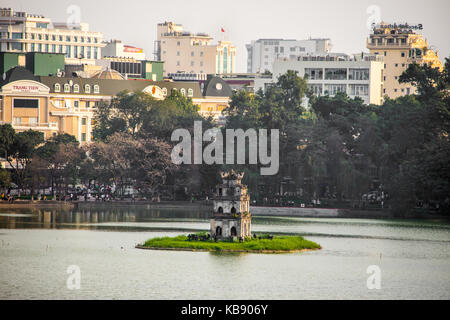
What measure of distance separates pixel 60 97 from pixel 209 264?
10543 cm

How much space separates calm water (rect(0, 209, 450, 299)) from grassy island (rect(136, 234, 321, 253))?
154cm

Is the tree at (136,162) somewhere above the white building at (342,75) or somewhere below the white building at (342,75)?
below

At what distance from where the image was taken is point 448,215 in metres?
116

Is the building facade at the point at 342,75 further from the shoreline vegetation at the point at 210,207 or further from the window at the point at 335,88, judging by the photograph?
the shoreline vegetation at the point at 210,207

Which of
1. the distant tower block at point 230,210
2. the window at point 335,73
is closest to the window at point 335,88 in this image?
the window at point 335,73

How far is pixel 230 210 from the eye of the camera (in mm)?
83375

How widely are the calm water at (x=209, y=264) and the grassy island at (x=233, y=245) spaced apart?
154cm

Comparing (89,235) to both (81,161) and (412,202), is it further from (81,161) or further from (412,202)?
(81,161)

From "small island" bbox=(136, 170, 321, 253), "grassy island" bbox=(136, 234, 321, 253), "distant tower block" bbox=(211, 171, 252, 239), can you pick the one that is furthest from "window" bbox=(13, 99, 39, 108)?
"distant tower block" bbox=(211, 171, 252, 239)

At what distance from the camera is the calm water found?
65.3 metres

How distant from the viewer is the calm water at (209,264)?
6531 cm

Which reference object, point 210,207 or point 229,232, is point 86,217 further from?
point 229,232

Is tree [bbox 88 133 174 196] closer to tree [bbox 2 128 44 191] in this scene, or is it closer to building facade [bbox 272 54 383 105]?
tree [bbox 2 128 44 191]

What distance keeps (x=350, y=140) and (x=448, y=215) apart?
946 inches
